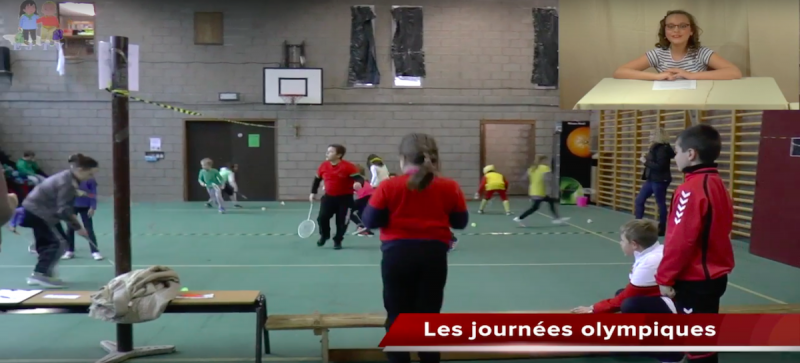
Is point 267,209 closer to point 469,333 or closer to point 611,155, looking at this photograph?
point 611,155

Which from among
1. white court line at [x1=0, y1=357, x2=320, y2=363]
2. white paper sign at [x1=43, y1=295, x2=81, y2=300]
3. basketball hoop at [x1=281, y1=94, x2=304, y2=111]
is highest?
basketball hoop at [x1=281, y1=94, x2=304, y2=111]

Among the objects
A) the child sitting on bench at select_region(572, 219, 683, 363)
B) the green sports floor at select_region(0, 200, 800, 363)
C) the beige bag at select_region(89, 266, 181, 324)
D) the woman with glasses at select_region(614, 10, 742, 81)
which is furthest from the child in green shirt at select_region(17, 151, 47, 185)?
the woman with glasses at select_region(614, 10, 742, 81)

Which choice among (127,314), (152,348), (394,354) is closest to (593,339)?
(394,354)

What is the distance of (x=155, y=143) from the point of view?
16.3 metres

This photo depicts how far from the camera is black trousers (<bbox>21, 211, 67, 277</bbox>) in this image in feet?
21.0

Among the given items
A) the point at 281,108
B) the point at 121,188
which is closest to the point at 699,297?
the point at 121,188

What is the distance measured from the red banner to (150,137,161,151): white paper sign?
1472 cm

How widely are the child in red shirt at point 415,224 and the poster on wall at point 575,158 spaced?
12.7 metres

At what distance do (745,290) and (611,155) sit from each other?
29.6 ft

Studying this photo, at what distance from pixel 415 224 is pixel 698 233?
4.21ft

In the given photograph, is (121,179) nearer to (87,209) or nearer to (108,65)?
(108,65)

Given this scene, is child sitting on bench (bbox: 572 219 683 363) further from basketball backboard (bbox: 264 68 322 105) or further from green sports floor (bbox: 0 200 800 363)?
basketball backboard (bbox: 264 68 322 105)

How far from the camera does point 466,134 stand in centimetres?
1666

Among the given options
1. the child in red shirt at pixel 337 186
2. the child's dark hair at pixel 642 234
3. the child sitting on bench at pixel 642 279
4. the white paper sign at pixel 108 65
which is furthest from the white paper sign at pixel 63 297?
the child in red shirt at pixel 337 186
